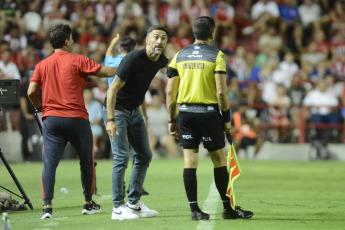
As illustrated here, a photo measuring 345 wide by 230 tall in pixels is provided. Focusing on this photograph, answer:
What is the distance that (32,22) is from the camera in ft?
72.5

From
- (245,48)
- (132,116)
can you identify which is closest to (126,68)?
(132,116)

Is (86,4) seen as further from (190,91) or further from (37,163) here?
(190,91)

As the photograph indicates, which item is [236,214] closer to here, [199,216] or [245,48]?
[199,216]

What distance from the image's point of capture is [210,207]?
898 centimetres

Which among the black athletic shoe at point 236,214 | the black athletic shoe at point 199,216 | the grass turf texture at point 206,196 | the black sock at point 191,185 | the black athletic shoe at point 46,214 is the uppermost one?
the black sock at point 191,185

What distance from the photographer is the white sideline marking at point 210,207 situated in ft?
23.7

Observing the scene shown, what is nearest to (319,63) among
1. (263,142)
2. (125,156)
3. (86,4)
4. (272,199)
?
(263,142)

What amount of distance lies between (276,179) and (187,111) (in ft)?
21.5

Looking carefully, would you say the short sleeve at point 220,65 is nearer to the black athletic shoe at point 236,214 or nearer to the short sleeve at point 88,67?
the short sleeve at point 88,67

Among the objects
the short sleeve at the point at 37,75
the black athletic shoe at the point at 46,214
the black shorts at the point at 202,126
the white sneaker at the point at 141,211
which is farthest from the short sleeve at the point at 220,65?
the black athletic shoe at the point at 46,214

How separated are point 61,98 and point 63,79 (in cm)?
21

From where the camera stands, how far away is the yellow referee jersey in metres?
7.45

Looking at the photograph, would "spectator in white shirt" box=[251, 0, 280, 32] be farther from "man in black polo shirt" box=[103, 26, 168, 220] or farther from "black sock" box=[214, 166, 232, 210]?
"black sock" box=[214, 166, 232, 210]

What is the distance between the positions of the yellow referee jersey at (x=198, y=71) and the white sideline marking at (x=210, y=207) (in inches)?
50.2
